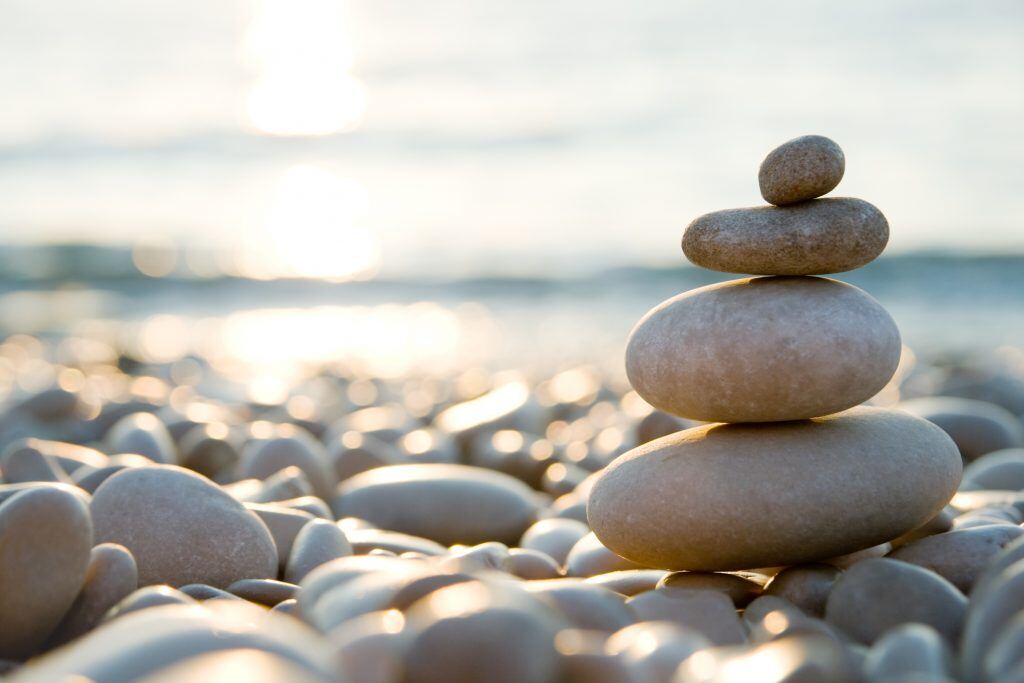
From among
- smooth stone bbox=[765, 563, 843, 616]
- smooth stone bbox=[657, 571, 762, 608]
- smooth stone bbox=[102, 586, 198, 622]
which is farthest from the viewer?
smooth stone bbox=[657, 571, 762, 608]

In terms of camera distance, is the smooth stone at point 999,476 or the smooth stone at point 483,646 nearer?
the smooth stone at point 483,646


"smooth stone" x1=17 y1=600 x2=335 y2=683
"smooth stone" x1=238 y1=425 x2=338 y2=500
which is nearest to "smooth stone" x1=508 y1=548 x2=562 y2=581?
"smooth stone" x1=17 y1=600 x2=335 y2=683

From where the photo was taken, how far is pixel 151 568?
2.51 m

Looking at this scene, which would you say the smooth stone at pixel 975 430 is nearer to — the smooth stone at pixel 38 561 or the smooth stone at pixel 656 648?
the smooth stone at pixel 656 648

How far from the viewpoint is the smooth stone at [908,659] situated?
149 centimetres

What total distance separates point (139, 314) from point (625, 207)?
7.73 metres

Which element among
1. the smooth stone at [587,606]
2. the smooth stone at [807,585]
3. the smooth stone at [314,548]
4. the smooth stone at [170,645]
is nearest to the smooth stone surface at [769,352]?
the smooth stone at [807,585]

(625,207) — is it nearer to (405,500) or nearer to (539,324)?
(539,324)

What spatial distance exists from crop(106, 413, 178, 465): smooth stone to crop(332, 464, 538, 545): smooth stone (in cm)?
86

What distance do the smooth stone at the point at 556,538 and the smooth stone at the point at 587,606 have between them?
1.11 m

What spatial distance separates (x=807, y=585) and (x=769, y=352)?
51cm

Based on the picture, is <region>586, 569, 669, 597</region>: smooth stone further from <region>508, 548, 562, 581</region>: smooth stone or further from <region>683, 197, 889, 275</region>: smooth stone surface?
<region>683, 197, 889, 275</region>: smooth stone surface

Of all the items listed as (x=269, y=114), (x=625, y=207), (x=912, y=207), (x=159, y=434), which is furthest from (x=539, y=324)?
(x=269, y=114)

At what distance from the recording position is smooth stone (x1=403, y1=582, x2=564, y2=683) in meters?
1.45
